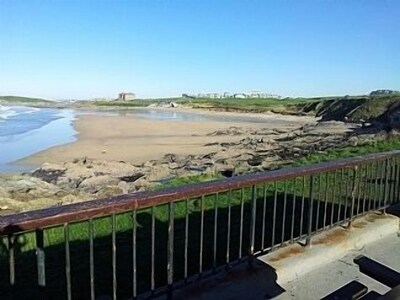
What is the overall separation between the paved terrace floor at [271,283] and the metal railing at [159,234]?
5.3 inches

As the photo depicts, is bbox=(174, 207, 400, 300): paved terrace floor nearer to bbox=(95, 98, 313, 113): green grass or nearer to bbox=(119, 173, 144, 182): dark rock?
bbox=(119, 173, 144, 182): dark rock

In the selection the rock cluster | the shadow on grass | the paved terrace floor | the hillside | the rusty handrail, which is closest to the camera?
the rusty handrail

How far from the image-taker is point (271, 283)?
3.63 metres

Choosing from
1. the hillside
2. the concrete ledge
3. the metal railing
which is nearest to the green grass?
the hillside

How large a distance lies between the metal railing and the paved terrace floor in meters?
0.14

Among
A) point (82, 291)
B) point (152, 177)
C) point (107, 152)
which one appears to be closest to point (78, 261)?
point (82, 291)

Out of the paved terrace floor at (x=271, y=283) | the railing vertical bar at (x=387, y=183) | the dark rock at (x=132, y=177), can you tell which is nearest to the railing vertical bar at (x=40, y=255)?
the paved terrace floor at (x=271, y=283)

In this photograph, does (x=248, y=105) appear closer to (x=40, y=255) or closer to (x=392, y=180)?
(x=392, y=180)

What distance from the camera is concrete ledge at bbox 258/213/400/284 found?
12.6 ft

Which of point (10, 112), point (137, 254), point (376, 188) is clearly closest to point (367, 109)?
point (376, 188)

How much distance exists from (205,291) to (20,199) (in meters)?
8.87

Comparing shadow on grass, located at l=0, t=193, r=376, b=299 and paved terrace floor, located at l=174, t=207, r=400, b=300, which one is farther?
shadow on grass, located at l=0, t=193, r=376, b=299

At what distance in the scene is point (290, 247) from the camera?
427cm

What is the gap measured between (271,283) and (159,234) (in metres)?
2.79
